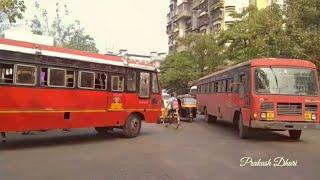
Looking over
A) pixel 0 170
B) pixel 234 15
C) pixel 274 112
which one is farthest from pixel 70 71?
pixel 234 15

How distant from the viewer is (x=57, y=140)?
18047 mm

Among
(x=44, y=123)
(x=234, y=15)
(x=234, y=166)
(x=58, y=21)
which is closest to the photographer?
(x=234, y=166)

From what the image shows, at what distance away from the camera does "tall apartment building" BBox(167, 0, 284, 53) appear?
237 feet

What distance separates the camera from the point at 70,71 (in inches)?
653

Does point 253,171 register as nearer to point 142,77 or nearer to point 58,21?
point 142,77

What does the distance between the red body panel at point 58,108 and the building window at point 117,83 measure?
0.21 metres

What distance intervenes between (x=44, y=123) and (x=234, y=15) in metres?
35.3

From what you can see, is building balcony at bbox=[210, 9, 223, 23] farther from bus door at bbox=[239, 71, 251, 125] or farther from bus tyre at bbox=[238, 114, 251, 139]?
bus tyre at bbox=[238, 114, 251, 139]

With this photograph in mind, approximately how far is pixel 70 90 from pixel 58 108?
2.54 feet

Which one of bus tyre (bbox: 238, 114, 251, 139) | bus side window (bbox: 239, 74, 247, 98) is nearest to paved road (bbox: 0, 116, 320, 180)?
bus tyre (bbox: 238, 114, 251, 139)

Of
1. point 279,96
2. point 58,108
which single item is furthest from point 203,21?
point 58,108

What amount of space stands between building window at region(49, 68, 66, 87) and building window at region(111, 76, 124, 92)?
8.53 ft

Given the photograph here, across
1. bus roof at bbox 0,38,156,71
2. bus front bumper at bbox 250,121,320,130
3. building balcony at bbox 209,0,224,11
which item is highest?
building balcony at bbox 209,0,224,11

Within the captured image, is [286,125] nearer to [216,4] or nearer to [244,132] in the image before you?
[244,132]
